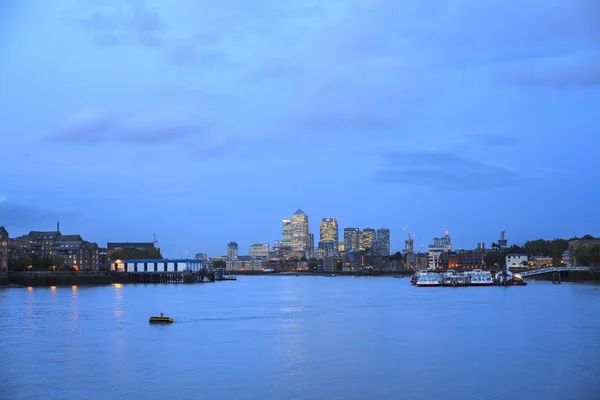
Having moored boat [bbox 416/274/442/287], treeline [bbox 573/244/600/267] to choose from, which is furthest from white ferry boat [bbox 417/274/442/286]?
treeline [bbox 573/244/600/267]

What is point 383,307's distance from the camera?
282 feet

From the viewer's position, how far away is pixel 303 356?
4369 cm

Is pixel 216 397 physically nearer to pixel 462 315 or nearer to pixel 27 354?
pixel 27 354

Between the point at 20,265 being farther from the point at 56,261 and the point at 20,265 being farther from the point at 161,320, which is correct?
the point at 161,320

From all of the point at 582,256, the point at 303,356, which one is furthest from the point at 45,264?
the point at 303,356

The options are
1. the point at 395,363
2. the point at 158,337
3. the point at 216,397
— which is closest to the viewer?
the point at 216,397

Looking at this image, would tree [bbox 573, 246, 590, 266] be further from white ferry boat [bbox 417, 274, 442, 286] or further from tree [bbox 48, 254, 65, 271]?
tree [bbox 48, 254, 65, 271]

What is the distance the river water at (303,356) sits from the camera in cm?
3381

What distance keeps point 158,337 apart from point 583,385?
31664 millimetres

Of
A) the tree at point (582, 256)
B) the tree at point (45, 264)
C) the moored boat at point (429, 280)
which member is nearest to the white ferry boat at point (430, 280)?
the moored boat at point (429, 280)

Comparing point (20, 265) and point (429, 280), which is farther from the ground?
point (20, 265)

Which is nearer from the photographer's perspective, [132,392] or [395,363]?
[132,392]

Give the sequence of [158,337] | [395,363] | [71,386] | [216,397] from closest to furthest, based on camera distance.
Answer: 1. [216,397]
2. [71,386]
3. [395,363]
4. [158,337]

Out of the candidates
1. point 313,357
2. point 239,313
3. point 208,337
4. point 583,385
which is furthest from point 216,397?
point 239,313
